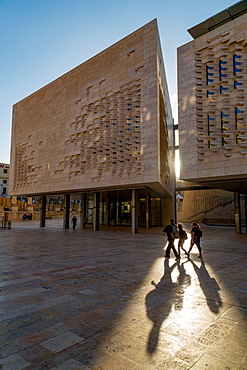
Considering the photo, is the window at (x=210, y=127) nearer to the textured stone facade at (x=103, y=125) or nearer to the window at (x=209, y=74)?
the window at (x=209, y=74)

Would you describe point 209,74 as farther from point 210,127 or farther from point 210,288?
point 210,288

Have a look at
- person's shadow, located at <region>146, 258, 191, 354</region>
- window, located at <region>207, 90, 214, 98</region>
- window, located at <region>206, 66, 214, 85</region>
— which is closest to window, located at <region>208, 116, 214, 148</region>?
window, located at <region>207, 90, 214, 98</region>

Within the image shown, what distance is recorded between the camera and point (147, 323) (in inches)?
168

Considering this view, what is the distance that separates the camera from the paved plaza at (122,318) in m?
3.22

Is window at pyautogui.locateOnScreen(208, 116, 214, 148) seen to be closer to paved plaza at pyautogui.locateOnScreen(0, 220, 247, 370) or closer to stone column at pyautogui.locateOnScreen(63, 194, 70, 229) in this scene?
paved plaza at pyautogui.locateOnScreen(0, 220, 247, 370)

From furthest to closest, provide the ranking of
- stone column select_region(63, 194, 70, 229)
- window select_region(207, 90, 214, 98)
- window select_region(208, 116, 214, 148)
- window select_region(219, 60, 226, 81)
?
stone column select_region(63, 194, 70, 229) < window select_region(207, 90, 214, 98) < window select_region(208, 116, 214, 148) < window select_region(219, 60, 226, 81)

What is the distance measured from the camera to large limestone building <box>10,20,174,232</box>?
21344 mm

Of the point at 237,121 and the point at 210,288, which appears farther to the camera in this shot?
the point at 237,121

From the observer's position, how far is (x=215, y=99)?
1808 cm

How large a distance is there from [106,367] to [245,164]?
15896mm

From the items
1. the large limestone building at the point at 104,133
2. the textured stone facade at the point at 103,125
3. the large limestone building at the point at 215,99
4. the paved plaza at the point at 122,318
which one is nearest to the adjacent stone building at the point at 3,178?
the large limestone building at the point at 104,133

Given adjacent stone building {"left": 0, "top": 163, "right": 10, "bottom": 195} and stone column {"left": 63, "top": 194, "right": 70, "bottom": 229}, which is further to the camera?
adjacent stone building {"left": 0, "top": 163, "right": 10, "bottom": 195}

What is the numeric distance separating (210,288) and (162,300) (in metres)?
1.65

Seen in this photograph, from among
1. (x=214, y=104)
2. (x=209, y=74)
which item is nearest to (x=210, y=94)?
(x=214, y=104)
